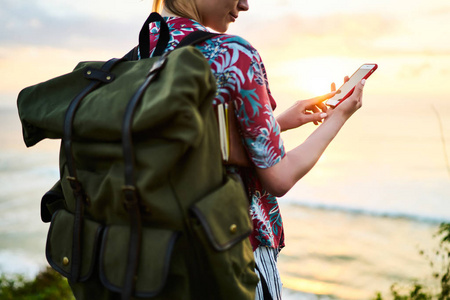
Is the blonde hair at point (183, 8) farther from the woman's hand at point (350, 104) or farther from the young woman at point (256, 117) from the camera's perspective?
the woman's hand at point (350, 104)

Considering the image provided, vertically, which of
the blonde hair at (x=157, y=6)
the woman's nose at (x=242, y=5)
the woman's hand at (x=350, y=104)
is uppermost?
the blonde hair at (x=157, y=6)

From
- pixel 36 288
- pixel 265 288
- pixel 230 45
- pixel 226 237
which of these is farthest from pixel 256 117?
pixel 36 288

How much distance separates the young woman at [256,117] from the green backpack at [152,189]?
0.39 ft

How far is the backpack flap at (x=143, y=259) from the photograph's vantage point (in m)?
1.20

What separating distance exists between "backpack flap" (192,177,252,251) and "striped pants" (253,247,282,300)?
0.27 metres

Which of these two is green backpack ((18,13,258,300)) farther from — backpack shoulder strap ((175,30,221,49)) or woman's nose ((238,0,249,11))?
woman's nose ((238,0,249,11))

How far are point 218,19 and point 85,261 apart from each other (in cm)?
77

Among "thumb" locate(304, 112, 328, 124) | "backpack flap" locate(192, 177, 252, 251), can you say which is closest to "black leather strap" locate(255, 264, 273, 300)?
"backpack flap" locate(192, 177, 252, 251)

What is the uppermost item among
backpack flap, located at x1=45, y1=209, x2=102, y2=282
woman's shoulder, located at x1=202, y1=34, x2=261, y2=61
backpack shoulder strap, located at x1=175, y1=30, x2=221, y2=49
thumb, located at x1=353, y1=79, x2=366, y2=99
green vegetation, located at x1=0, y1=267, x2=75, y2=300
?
backpack shoulder strap, located at x1=175, y1=30, x2=221, y2=49

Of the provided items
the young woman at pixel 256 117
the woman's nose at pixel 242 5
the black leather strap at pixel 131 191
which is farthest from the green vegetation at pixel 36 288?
the woman's nose at pixel 242 5

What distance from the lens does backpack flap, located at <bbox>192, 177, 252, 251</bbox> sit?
3.94 feet

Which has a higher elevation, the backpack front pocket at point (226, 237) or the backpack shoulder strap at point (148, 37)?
the backpack shoulder strap at point (148, 37)

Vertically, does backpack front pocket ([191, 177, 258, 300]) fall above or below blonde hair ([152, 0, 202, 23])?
below

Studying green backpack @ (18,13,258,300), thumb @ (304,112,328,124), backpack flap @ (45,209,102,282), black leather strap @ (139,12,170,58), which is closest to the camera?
green backpack @ (18,13,258,300)
